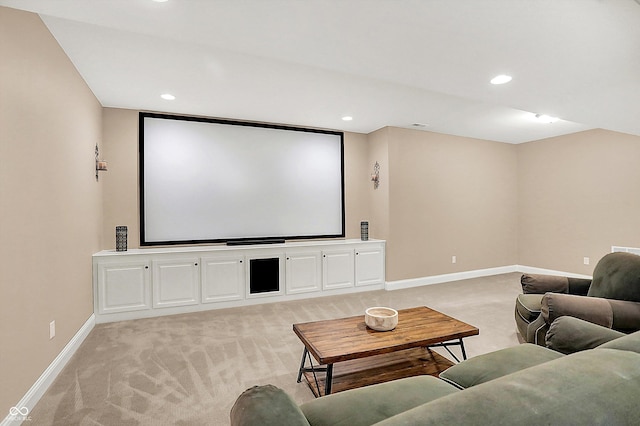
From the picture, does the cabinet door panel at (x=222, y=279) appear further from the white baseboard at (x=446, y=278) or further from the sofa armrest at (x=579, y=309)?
the sofa armrest at (x=579, y=309)

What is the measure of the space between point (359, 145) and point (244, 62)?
305cm

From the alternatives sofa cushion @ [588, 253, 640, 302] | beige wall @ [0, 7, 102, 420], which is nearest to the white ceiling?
beige wall @ [0, 7, 102, 420]

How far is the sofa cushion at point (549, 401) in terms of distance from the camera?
638 millimetres

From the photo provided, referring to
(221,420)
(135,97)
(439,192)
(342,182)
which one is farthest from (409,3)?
(439,192)

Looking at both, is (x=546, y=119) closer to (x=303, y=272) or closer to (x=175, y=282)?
(x=303, y=272)

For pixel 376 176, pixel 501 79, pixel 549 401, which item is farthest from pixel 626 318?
pixel 376 176

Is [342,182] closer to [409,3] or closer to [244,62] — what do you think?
[244,62]

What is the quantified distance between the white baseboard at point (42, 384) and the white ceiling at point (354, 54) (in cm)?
239

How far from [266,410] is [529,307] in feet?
9.08

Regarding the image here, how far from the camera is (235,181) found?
4.72 m

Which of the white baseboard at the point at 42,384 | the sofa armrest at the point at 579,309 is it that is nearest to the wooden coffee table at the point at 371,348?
the sofa armrest at the point at 579,309

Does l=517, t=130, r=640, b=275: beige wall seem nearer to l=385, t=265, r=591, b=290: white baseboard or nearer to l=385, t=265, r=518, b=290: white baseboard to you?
l=385, t=265, r=591, b=290: white baseboard

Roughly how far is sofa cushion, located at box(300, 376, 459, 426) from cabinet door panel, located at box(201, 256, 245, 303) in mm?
3253

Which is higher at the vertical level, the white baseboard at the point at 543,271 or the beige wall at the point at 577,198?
the beige wall at the point at 577,198
